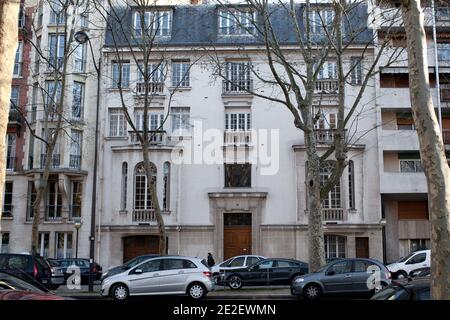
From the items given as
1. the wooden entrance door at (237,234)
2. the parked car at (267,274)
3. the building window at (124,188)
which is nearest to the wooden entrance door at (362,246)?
the wooden entrance door at (237,234)

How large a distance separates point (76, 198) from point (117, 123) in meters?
5.18

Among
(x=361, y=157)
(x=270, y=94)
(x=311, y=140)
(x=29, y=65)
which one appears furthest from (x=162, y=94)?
(x=311, y=140)

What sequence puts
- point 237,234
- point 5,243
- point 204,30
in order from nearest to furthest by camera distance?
1. point 237,234
2. point 5,243
3. point 204,30

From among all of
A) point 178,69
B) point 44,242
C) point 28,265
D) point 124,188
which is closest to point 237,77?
point 178,69

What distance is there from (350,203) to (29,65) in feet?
70.4

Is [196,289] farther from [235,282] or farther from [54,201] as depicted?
[54,201]

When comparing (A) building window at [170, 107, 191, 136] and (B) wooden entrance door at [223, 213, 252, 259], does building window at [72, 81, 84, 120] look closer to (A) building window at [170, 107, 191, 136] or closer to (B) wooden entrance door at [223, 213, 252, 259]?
(A) building window at [170, 107, 191, 136]

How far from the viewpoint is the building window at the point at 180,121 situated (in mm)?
30453

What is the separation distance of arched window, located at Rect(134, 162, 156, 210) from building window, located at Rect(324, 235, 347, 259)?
1053 centimetres

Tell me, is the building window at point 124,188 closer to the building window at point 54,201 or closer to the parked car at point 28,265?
the building window at point 54,201

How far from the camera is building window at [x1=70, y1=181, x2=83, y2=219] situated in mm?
30672

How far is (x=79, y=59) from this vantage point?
3206 centimetres
